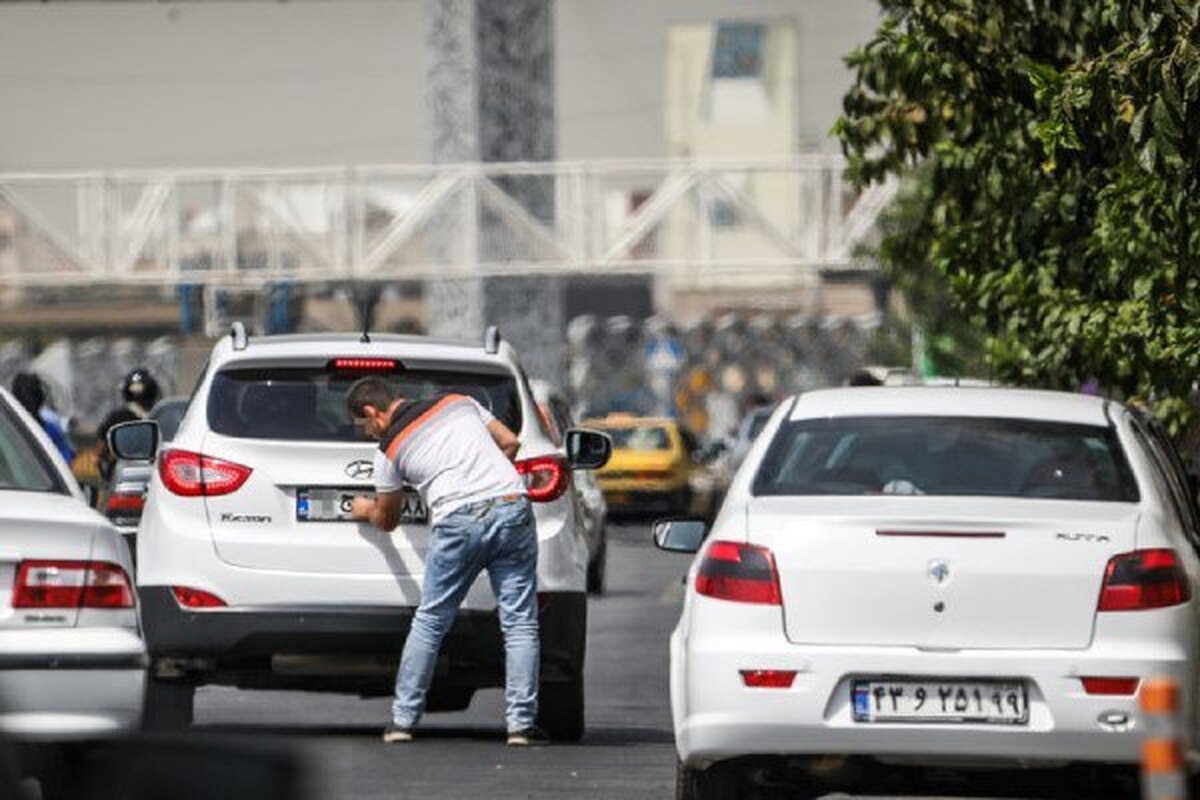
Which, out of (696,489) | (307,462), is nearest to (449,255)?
(696,489)

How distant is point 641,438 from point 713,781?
42817 mm

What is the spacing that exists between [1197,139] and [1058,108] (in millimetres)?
537

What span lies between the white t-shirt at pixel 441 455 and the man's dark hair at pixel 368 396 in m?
0.16

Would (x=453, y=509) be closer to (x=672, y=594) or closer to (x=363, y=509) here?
(x=363, y=509)

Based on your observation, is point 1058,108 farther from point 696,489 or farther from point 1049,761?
point 696,489

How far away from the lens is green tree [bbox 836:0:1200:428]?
558 inches

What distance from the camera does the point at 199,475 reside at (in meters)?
14.5

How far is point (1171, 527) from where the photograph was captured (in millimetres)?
10969

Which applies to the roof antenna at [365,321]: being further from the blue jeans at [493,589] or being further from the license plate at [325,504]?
the blue jeans at [493,589]

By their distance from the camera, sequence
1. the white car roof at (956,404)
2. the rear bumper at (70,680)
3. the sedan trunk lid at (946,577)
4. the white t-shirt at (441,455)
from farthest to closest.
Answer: the white t-shirt at (441,455), the white car roof at (956,404), the sedan trunk lid at (946,577), the rear bumper at (70,680)

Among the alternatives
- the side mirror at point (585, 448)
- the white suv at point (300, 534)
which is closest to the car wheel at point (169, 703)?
the white suv at point (300, 534)

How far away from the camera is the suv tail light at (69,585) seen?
9.91 metres

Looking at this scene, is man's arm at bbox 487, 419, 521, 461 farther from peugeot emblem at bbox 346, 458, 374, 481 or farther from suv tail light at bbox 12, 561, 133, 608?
suv tail light at bbox 12, 561, 133, 608

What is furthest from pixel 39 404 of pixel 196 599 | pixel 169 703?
pixel 196 599
